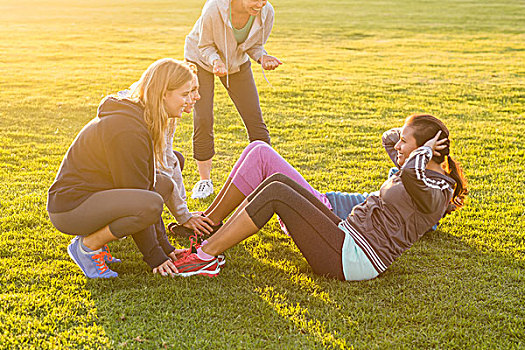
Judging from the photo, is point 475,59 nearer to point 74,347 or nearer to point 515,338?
point 515,338

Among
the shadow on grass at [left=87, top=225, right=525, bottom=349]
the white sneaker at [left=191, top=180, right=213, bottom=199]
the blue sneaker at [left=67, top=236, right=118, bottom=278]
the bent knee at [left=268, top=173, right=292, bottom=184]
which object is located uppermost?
the bent knee at [left=268, top=173, right=292, bottom=184]

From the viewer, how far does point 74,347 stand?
3207 mm

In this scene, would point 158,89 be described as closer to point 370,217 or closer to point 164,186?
point 164,186

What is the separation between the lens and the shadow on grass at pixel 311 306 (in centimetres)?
335

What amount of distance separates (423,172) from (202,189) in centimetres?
282

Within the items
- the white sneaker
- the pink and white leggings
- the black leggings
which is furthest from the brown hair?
the white sneaker

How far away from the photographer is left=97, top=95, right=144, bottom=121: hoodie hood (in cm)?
368

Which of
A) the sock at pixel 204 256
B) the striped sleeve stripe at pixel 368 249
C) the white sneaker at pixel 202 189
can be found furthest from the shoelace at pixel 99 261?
the white sneaker at pixel 202 189

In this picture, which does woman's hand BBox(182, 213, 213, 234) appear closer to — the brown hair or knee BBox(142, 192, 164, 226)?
knee BBox(142, 192, 164, 226)

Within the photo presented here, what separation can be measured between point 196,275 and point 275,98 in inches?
301

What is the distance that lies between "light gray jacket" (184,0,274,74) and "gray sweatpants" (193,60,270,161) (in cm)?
11

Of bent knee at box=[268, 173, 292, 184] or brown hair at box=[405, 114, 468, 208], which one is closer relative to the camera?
brown hair at box=[405, 114, 468, 208]

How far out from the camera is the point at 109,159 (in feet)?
12.1

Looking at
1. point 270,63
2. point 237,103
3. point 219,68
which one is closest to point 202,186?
point 237,103
